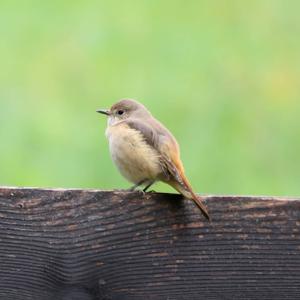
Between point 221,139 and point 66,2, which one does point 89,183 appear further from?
point 66,2

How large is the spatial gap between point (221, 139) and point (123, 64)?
2230 mm

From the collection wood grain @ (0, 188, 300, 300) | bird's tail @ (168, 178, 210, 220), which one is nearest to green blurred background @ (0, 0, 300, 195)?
bird's tail @ (168, 178, 210, 220)

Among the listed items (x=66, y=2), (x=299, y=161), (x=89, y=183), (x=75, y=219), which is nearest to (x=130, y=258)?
(x=75, y=219)

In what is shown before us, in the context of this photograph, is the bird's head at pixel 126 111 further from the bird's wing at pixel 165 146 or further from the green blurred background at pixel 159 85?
the green blurred background at pixel 159 85

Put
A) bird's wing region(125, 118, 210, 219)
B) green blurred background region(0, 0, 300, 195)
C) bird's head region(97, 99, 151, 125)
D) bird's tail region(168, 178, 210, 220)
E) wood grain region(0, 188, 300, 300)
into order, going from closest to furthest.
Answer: wood grain region(0, 188, 300, 300) → bird's tail region(168, 178, 210, 220) → bird's wing region(125, 118, 210, 219) → bird's head region(97, 99, 151, 125) → green blurred background region(0, 0, 300, 195)

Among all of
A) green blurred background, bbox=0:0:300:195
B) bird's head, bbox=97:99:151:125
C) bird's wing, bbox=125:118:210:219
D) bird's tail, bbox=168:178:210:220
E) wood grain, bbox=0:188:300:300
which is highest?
green blurred background, bbox=0:0:300:195

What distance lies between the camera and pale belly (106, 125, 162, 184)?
5.64 meters

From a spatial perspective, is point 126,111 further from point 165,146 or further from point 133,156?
point 165,146

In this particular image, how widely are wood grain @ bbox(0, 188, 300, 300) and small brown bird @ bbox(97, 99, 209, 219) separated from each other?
35.2 inches

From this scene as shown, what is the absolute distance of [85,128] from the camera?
10750 millimetres

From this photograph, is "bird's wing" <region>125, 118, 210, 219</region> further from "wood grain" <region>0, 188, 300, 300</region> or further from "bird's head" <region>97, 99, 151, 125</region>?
"wood grain" <region>0, 188, 300, 300</region>

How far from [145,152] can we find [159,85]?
245 inches

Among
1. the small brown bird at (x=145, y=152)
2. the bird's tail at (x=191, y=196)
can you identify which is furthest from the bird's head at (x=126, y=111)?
the bird's tail at (x=191, y=196)

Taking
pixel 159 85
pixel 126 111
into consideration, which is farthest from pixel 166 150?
pixel 159 85
